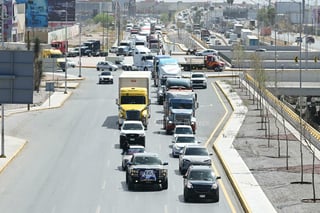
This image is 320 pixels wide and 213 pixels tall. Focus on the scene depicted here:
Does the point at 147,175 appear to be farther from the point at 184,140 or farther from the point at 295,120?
the point at 295,120

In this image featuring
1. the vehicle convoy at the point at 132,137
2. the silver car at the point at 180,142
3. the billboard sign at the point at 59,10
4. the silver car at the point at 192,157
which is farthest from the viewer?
the billboard sign at the point at 59,10

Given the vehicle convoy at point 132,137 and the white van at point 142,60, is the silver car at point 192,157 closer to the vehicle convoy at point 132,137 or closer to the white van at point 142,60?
the vehicle convoy at point 132,137

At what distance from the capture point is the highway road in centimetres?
3753

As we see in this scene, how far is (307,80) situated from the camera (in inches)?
4031

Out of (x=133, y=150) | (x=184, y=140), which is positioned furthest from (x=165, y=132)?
(x=133, y=150)

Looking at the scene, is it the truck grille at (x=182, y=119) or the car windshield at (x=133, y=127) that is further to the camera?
the truck grille at (x=182, y=119)

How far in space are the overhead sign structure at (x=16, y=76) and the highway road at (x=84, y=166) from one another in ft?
9.94

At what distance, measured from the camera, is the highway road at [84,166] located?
37.5 metres

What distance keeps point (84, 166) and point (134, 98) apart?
15.2m

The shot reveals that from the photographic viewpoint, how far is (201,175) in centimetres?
3847

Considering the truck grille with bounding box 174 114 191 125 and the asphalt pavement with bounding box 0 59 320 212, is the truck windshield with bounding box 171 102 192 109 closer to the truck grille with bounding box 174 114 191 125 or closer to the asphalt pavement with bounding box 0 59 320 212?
the truck grille with bounding box 174 114 191 125

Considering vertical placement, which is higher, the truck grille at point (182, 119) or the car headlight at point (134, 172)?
the truck grille at point (182, 119)

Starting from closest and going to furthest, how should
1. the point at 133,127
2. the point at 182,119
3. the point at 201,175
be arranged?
1. the point at 201,175
2. the point at 133,127
3. the point at 182,119

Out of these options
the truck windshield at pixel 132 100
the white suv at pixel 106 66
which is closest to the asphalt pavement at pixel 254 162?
the truck windshield at pixel 132 100
